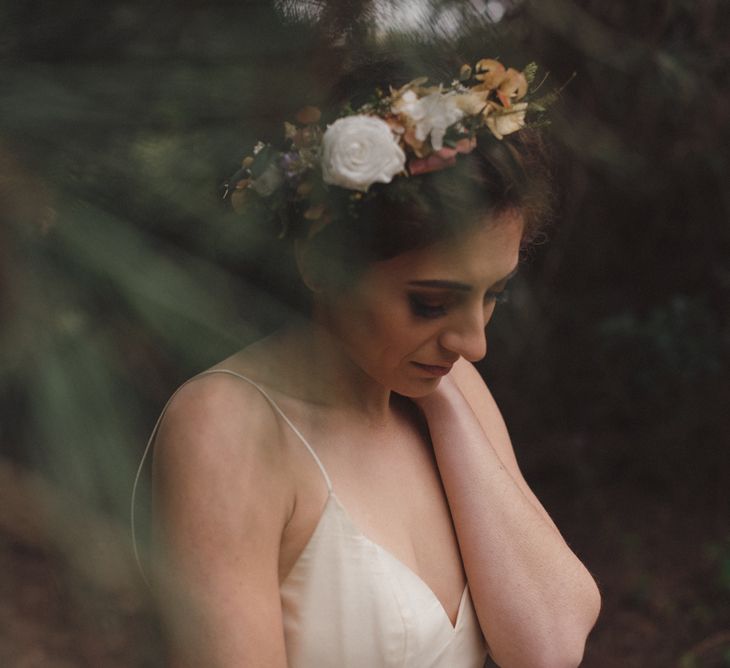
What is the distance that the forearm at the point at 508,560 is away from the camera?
1.57 metres

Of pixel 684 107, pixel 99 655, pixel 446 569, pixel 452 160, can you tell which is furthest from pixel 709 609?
pixel 99 655

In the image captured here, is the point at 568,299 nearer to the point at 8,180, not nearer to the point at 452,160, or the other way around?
the point at 452,160

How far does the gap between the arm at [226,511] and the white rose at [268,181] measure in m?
0.25

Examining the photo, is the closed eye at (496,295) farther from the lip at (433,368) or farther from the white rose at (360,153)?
the white rose at (360,153)

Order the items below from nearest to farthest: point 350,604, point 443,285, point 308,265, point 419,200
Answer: point 308,265 < point 419,200 < point 443,285 < point 350,604

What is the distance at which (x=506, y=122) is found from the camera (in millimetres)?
1363

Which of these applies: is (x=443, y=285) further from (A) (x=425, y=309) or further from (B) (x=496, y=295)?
(B) (x=496, y=295)

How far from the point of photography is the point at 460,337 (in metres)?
1.36

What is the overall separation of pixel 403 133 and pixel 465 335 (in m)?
0.30

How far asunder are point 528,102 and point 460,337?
0.34 m

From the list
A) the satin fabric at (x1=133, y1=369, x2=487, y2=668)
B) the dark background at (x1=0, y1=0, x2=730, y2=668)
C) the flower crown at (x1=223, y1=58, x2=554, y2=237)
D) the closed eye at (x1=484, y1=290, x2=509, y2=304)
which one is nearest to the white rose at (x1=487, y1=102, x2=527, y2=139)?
the flower crown at (x1=223, y1=58, x2=554, y2=237)

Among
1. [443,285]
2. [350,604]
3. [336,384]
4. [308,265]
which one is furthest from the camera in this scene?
[336,384]

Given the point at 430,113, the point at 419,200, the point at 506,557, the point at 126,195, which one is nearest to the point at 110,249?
the point at 126,195

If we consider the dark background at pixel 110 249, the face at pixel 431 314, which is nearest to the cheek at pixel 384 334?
the face at pixel 431 314
